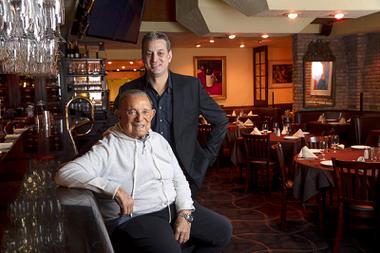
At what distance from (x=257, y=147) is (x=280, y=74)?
25.5 feet

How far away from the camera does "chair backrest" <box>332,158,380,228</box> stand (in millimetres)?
3674

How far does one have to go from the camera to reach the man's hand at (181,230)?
2.24 meters

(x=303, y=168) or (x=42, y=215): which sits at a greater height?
(x=42, y=215)

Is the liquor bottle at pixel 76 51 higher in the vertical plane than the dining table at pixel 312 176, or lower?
higher

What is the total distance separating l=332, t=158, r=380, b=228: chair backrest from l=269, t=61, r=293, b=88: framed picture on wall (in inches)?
392

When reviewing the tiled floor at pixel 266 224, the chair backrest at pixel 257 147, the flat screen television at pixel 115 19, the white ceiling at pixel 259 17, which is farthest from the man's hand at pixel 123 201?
the white ceiling at pixel 259 17

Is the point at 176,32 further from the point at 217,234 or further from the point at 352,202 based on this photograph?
the point at 217,234

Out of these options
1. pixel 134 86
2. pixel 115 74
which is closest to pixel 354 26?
pixel 134 86

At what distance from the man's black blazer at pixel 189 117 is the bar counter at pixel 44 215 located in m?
0.71

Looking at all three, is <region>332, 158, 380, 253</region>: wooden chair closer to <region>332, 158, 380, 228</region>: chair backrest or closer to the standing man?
<region>332, 158, 380, 228</region>: chair backrest

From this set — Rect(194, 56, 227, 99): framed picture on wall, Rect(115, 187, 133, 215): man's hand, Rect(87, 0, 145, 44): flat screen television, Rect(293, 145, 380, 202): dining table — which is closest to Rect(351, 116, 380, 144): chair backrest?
Rect(293, 145, 380, 202): dining table

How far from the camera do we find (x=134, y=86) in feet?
8.91

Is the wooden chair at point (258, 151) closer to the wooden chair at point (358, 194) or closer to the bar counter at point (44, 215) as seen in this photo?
the wooden chair at point (358, 194)

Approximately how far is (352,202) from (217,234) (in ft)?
6.35
